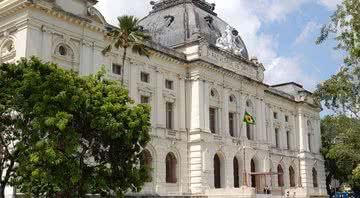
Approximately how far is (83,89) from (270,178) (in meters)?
33.5

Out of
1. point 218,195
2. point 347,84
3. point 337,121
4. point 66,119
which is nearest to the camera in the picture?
point 66,119

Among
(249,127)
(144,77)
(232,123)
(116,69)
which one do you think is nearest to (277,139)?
(249,127)

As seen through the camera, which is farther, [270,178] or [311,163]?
[311,163]

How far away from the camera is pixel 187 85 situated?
47.0 metres

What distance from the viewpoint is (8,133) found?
25.8 metres

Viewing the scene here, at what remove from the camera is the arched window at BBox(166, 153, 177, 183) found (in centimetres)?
4428

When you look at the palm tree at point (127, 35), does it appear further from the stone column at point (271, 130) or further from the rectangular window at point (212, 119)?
the stone column at point (271, 130)

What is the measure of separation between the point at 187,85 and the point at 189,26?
652 centimetres

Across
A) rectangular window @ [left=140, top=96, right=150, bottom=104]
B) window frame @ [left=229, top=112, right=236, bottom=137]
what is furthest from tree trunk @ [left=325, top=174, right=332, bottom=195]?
rectangular window @ [left=140, top=96, right=150, bottom=104]

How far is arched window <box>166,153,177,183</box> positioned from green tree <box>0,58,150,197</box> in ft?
52.9

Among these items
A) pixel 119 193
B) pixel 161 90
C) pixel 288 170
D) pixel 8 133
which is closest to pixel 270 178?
pixel 288 170

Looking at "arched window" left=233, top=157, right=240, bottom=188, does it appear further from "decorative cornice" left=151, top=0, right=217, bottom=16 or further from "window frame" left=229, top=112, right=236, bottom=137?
"decorative cornice" left=151, top=0, right=217, bottom=16

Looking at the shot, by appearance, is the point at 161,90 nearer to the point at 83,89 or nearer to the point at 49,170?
the point at 83,89

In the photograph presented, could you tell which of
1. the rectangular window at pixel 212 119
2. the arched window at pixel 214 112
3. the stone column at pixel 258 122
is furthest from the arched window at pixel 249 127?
the rectangular window at pixel 212 119
